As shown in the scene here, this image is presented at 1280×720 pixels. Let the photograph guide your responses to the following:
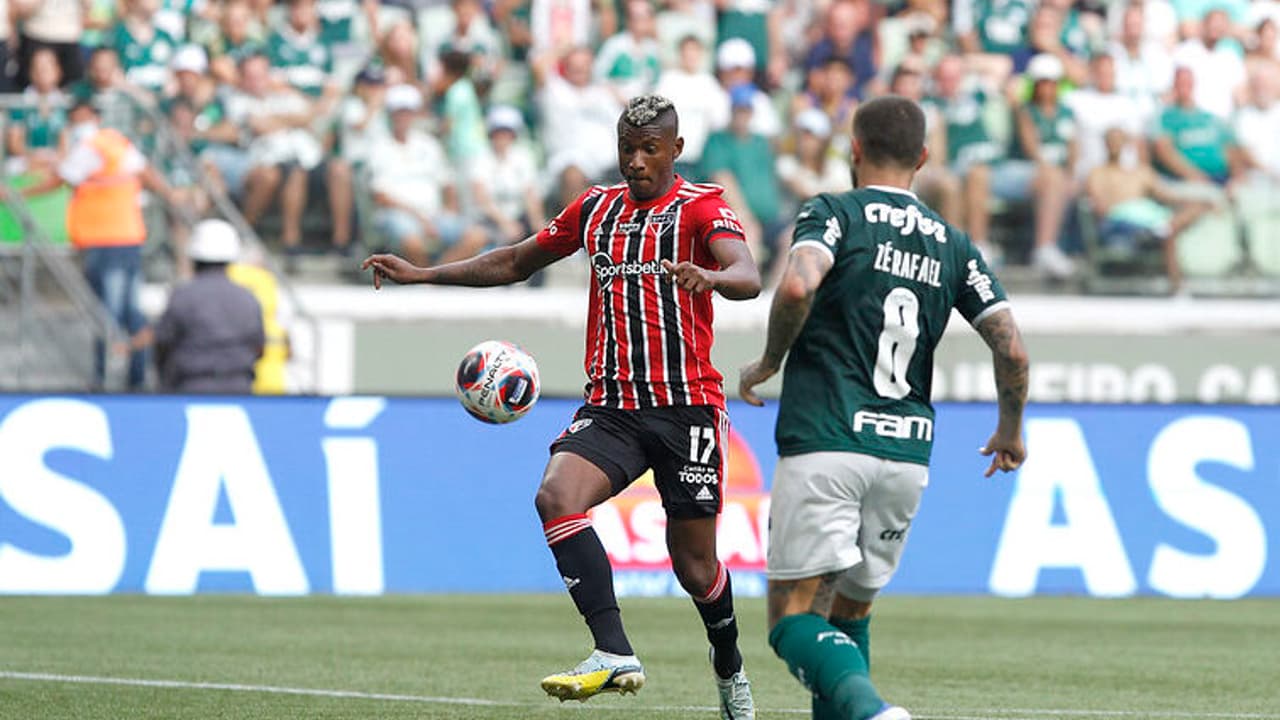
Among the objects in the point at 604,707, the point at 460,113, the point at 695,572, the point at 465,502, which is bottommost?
the point at 465,502

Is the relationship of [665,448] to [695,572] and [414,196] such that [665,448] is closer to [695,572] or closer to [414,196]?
[695,572]

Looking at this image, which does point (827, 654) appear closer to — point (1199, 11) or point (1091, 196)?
point (1091, 196)

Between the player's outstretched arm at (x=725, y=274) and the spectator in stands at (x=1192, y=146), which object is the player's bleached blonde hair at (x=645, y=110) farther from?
the spectator in stands at (x=1192, y=146)

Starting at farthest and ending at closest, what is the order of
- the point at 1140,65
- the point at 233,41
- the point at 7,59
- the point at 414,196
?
1. the point at 1140,65
2. the point at 233,41
3. the point at 414,196
4. the point at 7,59

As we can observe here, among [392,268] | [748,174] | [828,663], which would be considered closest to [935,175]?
[748,174]

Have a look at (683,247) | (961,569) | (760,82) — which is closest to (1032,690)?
(683,247)

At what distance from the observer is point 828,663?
607cm

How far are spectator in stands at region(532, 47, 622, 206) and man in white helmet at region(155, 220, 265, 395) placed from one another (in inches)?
171

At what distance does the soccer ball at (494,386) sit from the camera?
27.0ft

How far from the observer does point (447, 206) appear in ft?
61.5

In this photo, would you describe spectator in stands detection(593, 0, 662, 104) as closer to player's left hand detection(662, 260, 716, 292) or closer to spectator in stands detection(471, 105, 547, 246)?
spectator in stands detection(471, 105, 547, 246)

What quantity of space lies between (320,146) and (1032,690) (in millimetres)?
10473

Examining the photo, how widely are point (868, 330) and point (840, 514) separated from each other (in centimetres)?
53

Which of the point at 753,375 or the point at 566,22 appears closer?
the point at 753,375
